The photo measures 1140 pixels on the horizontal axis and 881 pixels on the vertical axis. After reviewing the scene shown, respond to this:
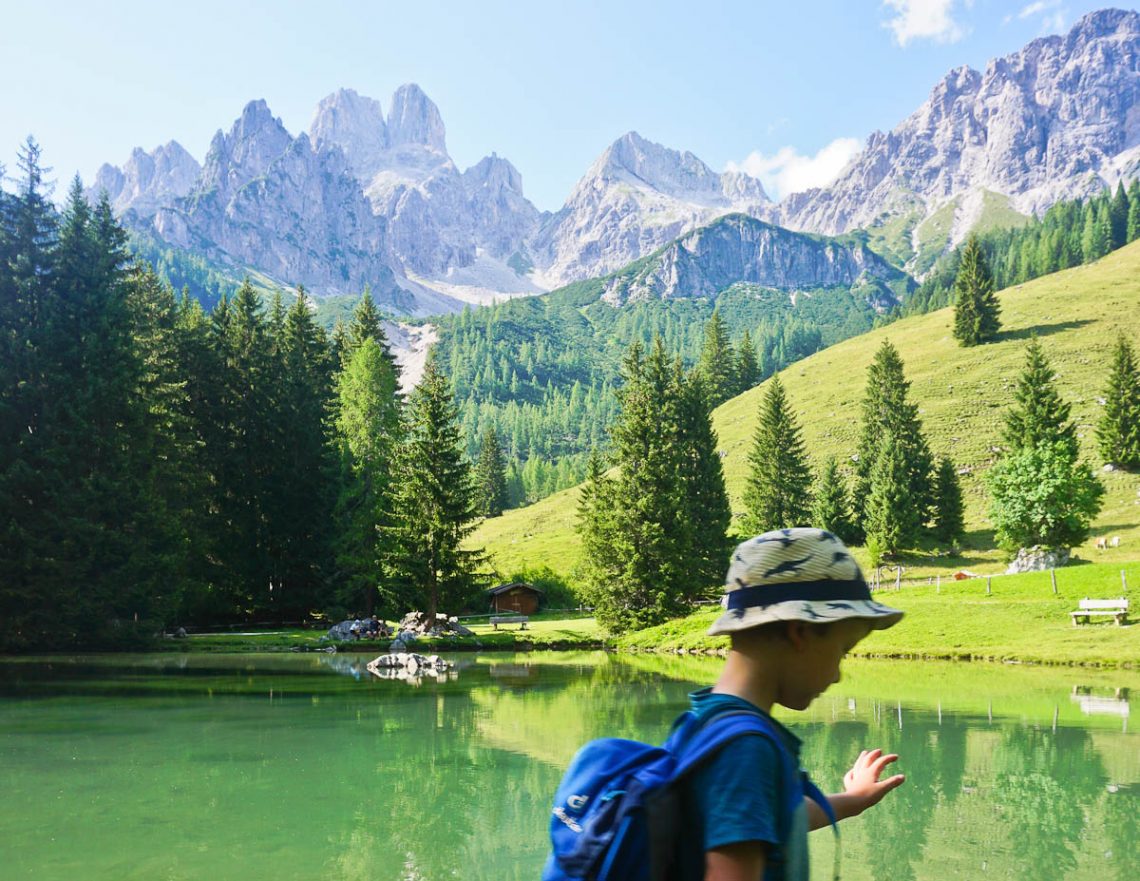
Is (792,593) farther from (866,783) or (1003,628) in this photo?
(1003,628)

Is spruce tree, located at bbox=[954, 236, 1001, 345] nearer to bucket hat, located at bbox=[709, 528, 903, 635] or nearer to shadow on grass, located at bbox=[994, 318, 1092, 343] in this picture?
shadow on grass, located at bbox=[994, 318, 1092, 343]

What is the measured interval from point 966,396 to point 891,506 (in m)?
40.5

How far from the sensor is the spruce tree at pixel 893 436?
71.8 meters

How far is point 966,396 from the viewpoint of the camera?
10169cm

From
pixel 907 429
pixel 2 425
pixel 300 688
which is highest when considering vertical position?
pixel 907 429

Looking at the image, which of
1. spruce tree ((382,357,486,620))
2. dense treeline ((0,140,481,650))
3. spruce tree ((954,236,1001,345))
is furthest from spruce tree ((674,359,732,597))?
spruce tree ((954,236,1001,345))

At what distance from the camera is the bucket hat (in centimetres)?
247

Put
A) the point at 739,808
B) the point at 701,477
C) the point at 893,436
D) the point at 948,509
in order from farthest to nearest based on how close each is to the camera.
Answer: the point at 893,436 < the point at 948,509 < the point at 701,477 < the point at 739,808

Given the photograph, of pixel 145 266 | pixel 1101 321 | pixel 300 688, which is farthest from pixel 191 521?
pixel 1101 321

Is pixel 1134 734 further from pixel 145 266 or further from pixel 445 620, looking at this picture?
pixel 145 266

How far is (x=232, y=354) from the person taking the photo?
55000mm

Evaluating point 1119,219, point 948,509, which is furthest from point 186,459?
point 1119,219

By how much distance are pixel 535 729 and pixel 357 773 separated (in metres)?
5.07

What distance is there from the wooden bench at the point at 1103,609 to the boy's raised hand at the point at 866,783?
35072mm
